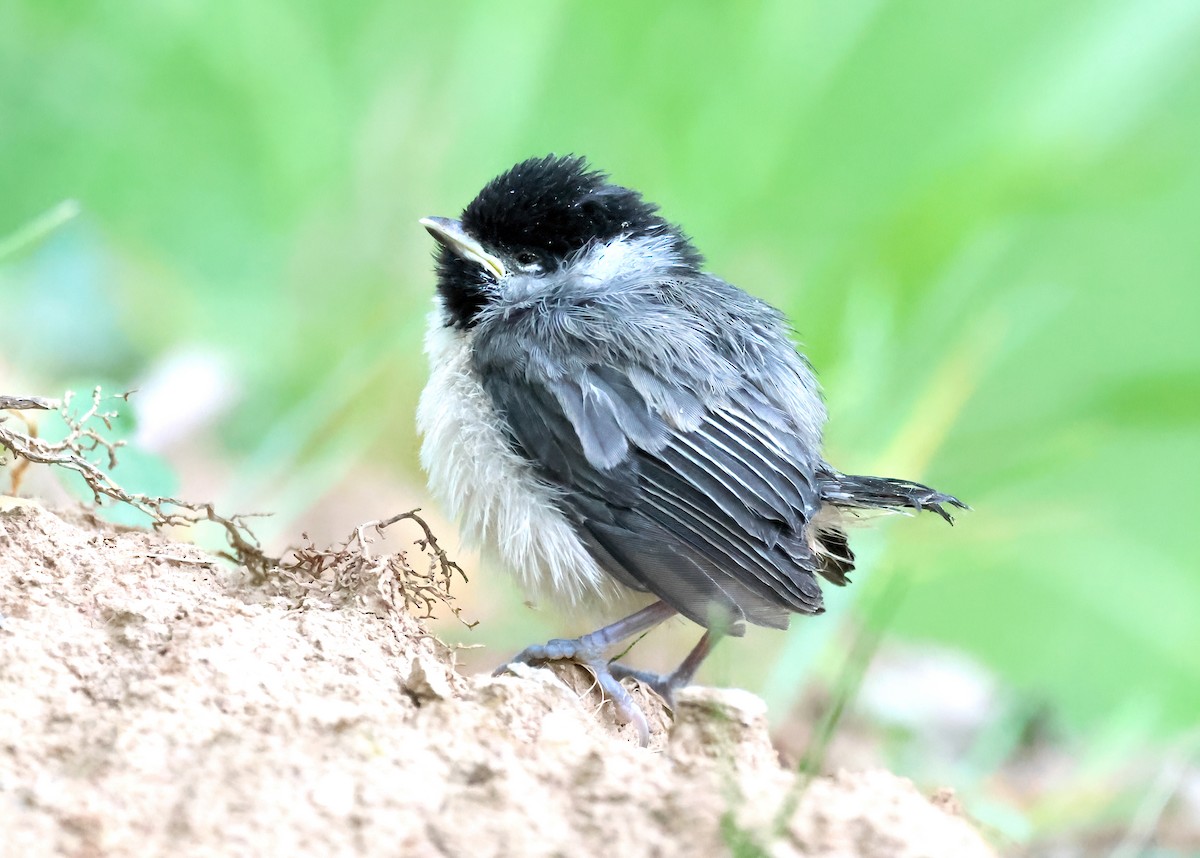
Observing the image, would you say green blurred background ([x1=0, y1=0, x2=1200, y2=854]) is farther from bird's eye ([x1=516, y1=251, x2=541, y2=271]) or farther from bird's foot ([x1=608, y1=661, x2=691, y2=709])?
bird's eye ([x1=516, y1=251, x2=541, y2=271])

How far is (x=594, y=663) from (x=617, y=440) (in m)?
0.44

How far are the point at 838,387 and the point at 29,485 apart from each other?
247 centimetres

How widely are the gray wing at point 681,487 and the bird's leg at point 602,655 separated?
0.11 m

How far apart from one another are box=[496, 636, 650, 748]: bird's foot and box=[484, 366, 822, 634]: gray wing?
6.8 inches

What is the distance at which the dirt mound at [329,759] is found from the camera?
52.3 inches

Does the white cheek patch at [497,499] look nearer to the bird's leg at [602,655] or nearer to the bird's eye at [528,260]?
the bird's leg at [602,655]

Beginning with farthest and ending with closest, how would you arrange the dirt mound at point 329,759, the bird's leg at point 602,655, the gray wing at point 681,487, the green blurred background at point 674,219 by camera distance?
the green blurred background at point 674,219
the gray wing at point 681,487
the bird's leg at point 602,655
the dirt mound at point 329,759

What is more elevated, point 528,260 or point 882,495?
point 528,260

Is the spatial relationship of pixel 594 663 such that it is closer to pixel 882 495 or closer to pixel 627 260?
pixel 882 495

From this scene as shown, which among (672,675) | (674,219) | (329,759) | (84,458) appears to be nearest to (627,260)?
(672,675)

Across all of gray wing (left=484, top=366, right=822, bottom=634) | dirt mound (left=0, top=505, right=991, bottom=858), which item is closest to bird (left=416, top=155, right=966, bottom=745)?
gray wing (left=484, top=366, right=822, bottom=634)

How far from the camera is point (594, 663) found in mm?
2301

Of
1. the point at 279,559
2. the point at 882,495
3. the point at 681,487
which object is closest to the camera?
the point at 279,559

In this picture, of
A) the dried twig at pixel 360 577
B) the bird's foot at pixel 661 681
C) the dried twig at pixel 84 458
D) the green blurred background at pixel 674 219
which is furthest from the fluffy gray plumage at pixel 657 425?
the green blurred background at pixel 674 219
